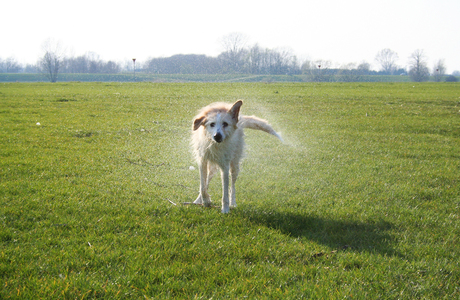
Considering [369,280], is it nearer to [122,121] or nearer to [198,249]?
[198,249]

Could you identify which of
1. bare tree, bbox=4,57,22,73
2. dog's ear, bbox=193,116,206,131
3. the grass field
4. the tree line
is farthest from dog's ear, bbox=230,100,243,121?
bare tree, bbox=4,57,22,73

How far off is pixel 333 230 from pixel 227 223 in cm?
169

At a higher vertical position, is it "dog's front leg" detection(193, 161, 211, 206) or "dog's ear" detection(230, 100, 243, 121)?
"dog's ear" detection(230, 100, 243, 121)

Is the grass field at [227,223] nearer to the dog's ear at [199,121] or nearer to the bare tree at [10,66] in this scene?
the dog's ear at [199,121]

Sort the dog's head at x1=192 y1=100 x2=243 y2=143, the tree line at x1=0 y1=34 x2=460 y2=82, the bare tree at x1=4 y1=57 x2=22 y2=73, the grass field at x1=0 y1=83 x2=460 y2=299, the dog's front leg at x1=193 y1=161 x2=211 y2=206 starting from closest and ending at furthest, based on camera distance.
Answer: the grass field at x1=0 y1=83 x2=460 y2=299, the dog's head at x1=192 y1=100 x2=243 y2=143, the dog's front leg at x1=193 y1=161 x2=211 y2=206, the tree line at x1=0 y1=34 x2=460 y2=82, the bare tree at x1=4 y1=57 x2=22 y2=73

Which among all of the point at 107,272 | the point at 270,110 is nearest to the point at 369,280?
the point at 107,272

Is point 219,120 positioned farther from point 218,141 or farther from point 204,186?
point 204,186

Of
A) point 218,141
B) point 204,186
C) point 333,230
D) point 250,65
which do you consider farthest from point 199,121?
point 250,65

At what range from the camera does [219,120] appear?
548 centimetres

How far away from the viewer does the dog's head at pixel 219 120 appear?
5.41m

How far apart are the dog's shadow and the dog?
782mm

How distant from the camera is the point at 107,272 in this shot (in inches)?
148

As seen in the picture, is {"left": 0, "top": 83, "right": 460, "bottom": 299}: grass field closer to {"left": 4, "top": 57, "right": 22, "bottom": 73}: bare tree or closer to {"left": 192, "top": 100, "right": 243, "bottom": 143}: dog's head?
{"left": 192, "top": 100, "right": 243, "bottom": 143}: dog's head

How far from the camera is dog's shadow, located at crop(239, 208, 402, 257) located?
481 centimetres
